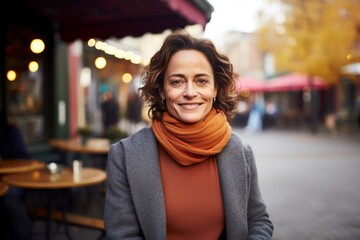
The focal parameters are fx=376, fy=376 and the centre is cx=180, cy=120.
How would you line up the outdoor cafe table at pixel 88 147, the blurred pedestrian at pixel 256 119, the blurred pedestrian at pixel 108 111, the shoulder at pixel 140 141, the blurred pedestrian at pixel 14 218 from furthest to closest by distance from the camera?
the blurred pedestrian at pixel 256 119 < the blurred pedestrian at pixel 108 111 < the outdoor cafe table at pixel 88 147 < the blurred pedestrian at pixel 14 218 < the shoulder at pixel 140 141

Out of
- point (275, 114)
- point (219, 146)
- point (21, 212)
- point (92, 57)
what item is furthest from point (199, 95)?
point (275, 114)

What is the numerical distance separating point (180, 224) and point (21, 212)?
2.78 metres

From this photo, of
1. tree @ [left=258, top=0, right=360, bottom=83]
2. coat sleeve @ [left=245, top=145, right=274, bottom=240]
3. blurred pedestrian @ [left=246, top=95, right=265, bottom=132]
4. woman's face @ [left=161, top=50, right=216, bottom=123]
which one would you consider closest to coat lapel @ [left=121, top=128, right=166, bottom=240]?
woman's face @ [left=161, top=50, right=216, bottom=123]

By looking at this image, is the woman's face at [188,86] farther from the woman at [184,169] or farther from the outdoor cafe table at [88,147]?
the outdoor cafe table at [88,147]

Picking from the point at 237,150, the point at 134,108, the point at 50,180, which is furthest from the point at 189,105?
the point at 134,108

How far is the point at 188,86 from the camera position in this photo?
6.03 ft

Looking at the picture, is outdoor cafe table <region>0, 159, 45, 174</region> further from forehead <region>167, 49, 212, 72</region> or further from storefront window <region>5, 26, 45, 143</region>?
forehead <region>167, 49, 212, 72</region>

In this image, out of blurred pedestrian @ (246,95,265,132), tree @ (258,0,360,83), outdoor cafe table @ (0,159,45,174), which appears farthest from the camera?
blurred pedestrian @ (246,95,265,132)

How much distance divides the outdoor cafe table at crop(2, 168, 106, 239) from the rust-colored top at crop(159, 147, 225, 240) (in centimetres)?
221

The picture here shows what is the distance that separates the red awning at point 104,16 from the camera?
16.6ft

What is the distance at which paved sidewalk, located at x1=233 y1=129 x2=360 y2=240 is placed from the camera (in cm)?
505

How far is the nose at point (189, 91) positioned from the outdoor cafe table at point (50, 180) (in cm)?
232

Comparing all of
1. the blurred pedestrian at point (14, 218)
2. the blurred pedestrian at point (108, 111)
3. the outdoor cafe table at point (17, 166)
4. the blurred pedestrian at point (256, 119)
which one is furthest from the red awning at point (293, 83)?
the blurred pedestrian at point (14, 218)

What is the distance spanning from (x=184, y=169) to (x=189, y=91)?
1.24 feet
